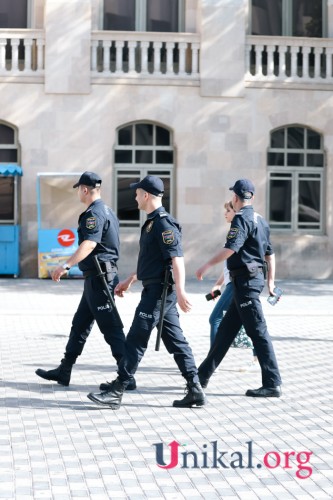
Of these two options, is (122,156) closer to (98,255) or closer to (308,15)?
(308,15)

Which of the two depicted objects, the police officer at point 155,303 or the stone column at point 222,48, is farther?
the stone column at point 222,48

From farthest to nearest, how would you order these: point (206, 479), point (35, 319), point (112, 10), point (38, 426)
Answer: point (112, 10) → point (35, 319) → point (38, 426) → point (206, 479)

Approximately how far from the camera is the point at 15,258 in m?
24.3

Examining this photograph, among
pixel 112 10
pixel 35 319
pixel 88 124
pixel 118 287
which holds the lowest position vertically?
pixel 35 319

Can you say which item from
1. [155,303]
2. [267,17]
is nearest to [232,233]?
[155,303]

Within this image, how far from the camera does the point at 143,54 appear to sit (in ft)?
82.8

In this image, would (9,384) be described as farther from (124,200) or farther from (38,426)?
(124,200)

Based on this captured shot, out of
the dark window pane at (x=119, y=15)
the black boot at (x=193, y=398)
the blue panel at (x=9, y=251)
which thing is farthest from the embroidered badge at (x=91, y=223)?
the dark window pane at (x=119, y=15)

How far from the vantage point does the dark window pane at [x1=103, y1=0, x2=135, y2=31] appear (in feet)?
85.1

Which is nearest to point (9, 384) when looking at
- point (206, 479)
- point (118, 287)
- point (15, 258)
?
point (118, 287)

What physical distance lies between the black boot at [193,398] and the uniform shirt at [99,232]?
1.39 m

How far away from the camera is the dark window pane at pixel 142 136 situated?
25386 mm

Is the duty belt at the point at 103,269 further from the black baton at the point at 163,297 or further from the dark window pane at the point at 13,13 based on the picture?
the dark window pane at the point at 13,13

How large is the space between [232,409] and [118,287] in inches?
57.0
